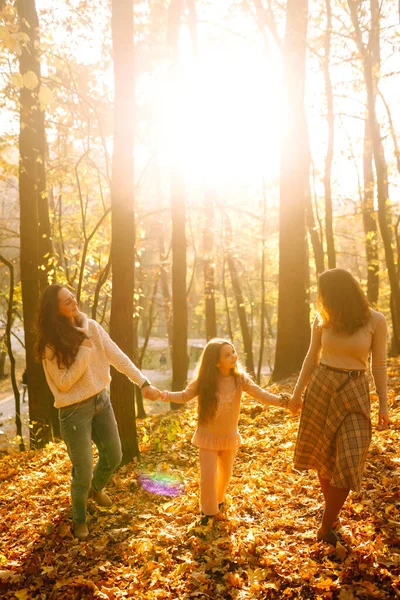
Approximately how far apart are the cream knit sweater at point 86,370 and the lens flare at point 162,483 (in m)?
1.56

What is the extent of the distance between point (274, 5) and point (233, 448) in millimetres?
15091

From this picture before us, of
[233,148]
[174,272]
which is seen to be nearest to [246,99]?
[233,148]

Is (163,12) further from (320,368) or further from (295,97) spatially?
(320,368)

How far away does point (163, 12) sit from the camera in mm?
15008

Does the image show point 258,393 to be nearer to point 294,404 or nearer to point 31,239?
point 294,404

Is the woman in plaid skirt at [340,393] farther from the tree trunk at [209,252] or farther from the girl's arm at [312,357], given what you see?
the tree trunk at [209,252]

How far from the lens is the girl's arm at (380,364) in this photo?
3.84m

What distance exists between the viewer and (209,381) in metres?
4.41

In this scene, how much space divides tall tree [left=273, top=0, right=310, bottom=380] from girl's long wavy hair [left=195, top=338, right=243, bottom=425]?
6.34 metres

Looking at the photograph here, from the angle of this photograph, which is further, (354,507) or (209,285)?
(209,285)

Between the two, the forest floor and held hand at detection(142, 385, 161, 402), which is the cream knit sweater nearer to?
held hand at detection(142, 385, 161, 402)

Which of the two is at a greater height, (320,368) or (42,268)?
(42,268)

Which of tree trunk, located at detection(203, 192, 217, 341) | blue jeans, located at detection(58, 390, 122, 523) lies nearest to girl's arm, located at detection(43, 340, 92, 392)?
blue jeans, located at detection(58, 390, 122, 523)

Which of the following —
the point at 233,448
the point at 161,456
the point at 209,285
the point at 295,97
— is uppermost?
the point at 295,97
